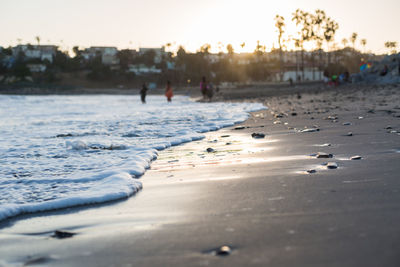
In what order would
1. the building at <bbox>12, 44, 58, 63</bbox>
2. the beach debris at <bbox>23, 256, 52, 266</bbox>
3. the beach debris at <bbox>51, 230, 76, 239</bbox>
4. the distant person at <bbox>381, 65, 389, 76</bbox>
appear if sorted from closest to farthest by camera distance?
the beach debris at <bbox>23, 256, 52, 266</bbox> → the beach debris at <bbox>51, 230, 76, 239</bbox> → the distant person at <bbox>381, 65, 389, 76</bbox> → the building at <bbox>12, 44, 58, 63</bbox>

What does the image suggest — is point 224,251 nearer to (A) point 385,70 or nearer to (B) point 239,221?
(B) point 239,221

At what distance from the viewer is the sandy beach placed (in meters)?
1.87

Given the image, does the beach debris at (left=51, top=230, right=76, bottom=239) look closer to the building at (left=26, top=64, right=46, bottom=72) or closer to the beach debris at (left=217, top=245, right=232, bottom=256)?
the beach debris at (left=217, top=245, right=232, bottom=256)

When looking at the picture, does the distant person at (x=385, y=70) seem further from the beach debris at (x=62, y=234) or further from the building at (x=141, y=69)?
the building at (x=141, y=69)

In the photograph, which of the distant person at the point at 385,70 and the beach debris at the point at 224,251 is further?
the distant person at the point at 385,70

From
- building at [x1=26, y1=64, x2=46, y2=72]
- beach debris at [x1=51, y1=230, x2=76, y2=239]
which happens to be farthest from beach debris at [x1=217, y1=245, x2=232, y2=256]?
building at [x1=26, y1=64, x2=46, y2=72]

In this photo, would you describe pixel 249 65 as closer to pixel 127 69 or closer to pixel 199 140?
pixel 127 69

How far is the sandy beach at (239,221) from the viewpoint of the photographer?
187 centimetres

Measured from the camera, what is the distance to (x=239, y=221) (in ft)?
7.77

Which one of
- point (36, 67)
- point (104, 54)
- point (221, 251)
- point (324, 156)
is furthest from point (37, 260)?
point (104, 54)

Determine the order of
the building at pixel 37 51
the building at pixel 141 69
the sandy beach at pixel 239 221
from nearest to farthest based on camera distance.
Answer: the sandy beach at pixel 239 221
the building at pixel 141 69
the building at pixel 37 51

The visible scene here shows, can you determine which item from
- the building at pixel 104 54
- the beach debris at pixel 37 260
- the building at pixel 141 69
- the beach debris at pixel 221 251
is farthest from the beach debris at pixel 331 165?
the building at pixel 104 54

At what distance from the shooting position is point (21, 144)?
709 cm

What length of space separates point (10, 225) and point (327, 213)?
2.01m
